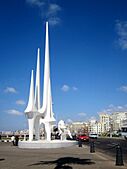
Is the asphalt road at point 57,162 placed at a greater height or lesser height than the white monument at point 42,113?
lesser

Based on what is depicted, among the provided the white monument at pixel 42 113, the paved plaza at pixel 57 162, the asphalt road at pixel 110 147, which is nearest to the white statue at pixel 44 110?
the white monument at pixel 42 113

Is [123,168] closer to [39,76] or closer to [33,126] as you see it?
[33,126]

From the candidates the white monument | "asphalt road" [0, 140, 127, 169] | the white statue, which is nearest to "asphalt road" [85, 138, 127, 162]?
"asphalt road" [0, 140, 127, 169]

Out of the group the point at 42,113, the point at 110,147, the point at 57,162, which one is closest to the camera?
the point at 57,162

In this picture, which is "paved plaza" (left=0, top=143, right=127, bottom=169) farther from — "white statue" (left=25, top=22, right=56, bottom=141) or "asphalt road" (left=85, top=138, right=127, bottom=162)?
"white statue" (left=25, top=22, right=56, bottom=141)

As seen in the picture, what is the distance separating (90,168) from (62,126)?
23.3m

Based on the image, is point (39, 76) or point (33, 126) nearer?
point (33, 126)

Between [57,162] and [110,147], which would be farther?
[110,147]

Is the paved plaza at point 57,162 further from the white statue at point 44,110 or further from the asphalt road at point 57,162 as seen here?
the white statue at point 44,110

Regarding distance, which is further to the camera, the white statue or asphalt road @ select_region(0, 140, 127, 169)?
the white statue

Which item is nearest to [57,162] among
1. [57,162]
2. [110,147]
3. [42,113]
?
[57,162]

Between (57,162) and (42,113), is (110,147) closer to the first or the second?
(42,113)

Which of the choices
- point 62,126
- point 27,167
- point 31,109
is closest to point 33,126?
point 31,109

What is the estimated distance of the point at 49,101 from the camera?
36562 mm
